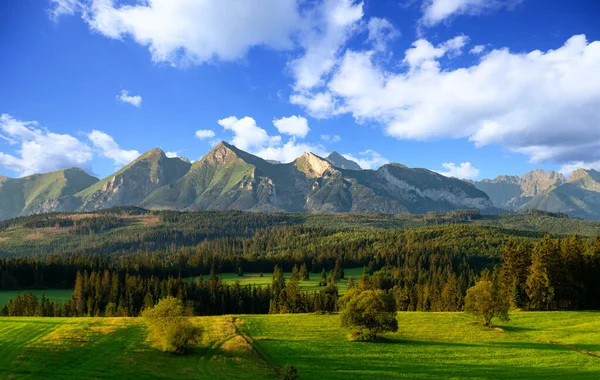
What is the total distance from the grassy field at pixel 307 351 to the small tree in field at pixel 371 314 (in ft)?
9.23

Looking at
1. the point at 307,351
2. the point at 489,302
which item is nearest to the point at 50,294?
the point at 307,351

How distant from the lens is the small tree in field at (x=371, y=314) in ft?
243

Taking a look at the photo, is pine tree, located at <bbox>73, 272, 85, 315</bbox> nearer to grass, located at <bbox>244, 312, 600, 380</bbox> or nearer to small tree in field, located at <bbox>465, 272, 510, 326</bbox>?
grass, located at <bbox>244, 312, 600, 380</bbox>

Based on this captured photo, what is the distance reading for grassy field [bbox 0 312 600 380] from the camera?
55.3m

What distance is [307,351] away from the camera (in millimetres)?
65938

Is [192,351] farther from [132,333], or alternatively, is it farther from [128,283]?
[128,283]

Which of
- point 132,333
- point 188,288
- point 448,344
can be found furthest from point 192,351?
point 188,288

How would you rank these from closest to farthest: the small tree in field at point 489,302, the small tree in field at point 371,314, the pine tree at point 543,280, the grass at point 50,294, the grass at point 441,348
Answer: the grass at point 441,348 < the small tree in field at point 371,314 < the small tree in field at point 489,302 < the pine tree at point 543,280 < the grass at point 50,294

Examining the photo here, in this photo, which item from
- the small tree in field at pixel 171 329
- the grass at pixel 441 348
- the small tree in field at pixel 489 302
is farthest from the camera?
the small tree in field at pixel 489 302

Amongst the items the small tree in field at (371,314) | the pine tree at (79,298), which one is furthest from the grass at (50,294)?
the small tree in field at (371,314)

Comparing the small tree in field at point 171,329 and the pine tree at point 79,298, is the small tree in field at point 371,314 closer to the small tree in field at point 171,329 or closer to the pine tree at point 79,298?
the small tree in field at point 171,329

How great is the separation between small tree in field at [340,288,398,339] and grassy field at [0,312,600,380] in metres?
2.81

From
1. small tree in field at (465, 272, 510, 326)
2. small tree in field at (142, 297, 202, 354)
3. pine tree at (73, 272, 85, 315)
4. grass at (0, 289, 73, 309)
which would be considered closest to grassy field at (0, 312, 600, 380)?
small tree in field at (142, 297, 202, 354)

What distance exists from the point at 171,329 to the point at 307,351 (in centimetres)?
2250
